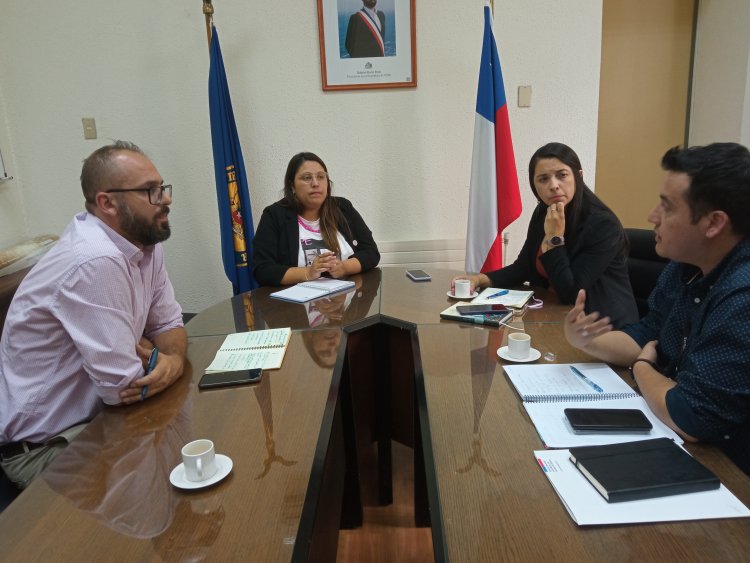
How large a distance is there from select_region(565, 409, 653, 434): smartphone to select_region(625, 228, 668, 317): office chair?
3.99 ft

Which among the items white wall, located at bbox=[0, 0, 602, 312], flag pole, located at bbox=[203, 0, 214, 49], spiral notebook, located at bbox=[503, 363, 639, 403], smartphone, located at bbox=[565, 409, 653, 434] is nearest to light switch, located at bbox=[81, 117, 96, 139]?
white wall, located at bbox=[0, 0, 602, 312]

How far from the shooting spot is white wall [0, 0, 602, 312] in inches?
121

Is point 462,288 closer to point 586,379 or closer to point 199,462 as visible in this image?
point 586,379

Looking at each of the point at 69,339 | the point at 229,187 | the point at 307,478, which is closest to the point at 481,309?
the point at 307,478

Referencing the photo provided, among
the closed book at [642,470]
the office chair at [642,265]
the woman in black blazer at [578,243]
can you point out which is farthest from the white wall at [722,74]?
the closed book at [642,470]

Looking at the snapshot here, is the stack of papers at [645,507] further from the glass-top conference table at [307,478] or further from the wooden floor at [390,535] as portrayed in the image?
the wooden floor at [390,535]

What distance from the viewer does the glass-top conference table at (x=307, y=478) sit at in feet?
2.43

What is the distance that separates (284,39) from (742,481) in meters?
3.10

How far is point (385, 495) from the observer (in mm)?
2010

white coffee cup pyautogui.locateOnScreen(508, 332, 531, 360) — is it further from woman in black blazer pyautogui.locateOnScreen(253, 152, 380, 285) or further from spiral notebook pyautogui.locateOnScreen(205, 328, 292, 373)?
woman in black blazer pyautogui.locateOnScreen(253, 152, 380, 285)

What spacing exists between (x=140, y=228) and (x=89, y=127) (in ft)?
7.19

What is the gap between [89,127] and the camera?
3.21 m

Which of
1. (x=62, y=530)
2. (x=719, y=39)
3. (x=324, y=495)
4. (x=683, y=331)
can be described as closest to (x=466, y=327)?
(x=683, y=331)

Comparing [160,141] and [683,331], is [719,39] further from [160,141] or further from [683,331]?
[160,141]
